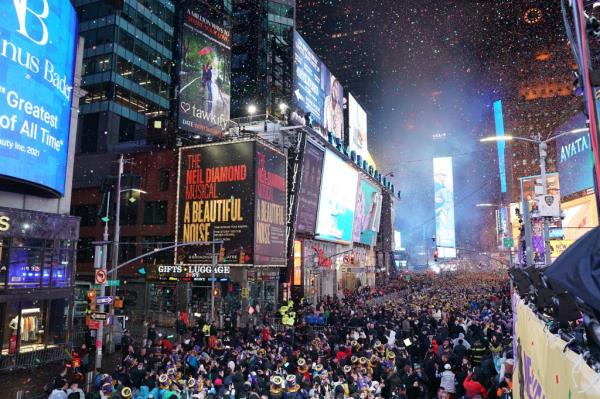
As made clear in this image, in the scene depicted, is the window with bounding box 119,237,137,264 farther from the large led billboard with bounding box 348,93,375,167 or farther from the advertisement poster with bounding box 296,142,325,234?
the large led billboard with bounding box 348,93,375,167

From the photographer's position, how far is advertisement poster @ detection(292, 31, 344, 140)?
171ft

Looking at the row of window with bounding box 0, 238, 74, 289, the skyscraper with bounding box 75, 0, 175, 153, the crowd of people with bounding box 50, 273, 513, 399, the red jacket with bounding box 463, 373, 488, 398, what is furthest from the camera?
the skyscraper with bounding box 75, 0, 175, 153

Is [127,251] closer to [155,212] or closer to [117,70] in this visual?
[155,212]

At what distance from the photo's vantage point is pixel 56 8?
2409 cm

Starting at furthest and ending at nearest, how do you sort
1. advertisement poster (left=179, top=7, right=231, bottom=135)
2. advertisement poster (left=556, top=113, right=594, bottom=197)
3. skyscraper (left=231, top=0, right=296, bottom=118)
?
1. skyscraper (left=231, top=0, right=296, bottom=118)
2. advertisement poster (left=556, top=113, right=594, bottom=197)
3. advertisement poster (left=179, top=7, right=231, bottom=135)

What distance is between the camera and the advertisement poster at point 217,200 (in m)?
37.1

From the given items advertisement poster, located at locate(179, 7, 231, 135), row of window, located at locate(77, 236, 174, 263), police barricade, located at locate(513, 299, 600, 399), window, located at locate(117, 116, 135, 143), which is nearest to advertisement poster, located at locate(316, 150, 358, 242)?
advertisement poster, located at locate(179, 7, 231, 135)

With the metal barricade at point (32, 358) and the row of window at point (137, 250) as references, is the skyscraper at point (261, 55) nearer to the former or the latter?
the row of window at point (137, 250)

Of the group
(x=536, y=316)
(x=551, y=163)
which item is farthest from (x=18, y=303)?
(x=551, y=163)

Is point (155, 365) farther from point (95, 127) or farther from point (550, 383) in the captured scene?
point (95, 127)

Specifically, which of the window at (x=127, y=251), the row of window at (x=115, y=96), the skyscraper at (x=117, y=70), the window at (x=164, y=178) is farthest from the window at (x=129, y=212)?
the row of window at (x=115, y=96)

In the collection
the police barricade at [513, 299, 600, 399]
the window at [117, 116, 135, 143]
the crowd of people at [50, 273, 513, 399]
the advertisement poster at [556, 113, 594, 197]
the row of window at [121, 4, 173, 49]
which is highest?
the row of window at [121, 4, 173, 49]

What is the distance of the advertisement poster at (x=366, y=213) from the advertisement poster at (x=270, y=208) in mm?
19617

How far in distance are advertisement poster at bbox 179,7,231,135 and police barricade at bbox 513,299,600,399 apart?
101ft
